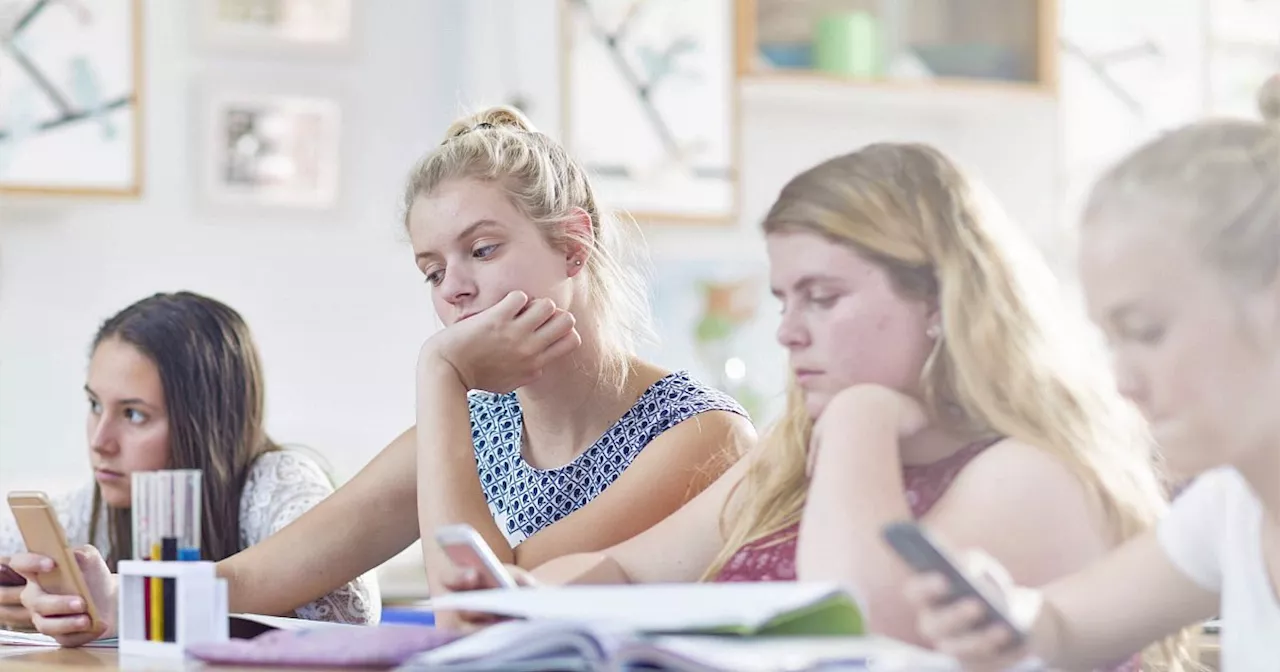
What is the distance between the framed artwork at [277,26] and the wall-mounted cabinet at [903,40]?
0.80 m

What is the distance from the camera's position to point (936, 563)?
2.96ft

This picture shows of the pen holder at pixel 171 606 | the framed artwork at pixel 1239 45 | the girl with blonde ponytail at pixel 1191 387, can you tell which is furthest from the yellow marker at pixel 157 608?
the framed artwork at pixel 1239 45

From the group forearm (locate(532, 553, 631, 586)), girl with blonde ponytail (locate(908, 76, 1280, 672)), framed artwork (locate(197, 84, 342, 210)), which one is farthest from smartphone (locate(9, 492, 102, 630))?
framed artwork (locate(197, 84, 342, 210))

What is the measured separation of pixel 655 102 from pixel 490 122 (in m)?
1.42

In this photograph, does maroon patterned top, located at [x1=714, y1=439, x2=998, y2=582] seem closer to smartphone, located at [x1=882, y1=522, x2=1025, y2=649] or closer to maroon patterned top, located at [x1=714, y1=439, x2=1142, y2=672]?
maroon patterned top, located at [x1=714, y1=439, x2=1142, y2=672]

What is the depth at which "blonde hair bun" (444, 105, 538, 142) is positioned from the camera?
1.65 metres

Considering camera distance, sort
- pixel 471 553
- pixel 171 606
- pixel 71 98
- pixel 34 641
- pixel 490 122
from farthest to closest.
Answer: pixel 71 98 → pixel 490 122 → pixel 34 641 → pixel 171 606 → pixel 471 553

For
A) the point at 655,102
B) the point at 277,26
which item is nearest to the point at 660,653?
the point at 655,102

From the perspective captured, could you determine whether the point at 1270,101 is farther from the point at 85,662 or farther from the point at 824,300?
the point at 85,662

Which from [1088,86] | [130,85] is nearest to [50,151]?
[130,85]

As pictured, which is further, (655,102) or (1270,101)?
(655,102)

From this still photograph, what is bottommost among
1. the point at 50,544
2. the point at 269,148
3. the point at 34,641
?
the point at 34,641

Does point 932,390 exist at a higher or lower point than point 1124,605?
higher

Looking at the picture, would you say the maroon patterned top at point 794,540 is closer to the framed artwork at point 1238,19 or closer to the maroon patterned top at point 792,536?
the maroon patterned top at point 792,536
